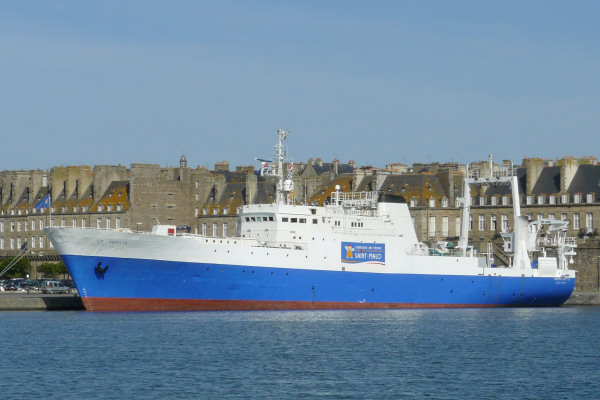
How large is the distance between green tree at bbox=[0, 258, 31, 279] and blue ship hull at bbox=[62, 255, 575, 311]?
43.7m

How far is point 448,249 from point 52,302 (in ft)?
83.9

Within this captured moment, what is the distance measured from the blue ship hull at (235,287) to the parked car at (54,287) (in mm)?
23837

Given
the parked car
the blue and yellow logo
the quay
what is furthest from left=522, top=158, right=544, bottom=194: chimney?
the quay

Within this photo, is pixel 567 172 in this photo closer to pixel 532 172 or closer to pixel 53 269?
pixel 532 172

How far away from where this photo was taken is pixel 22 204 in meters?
118

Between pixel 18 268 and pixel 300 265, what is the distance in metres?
47.3

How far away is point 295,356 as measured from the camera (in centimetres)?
4631

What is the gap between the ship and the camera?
208 ft

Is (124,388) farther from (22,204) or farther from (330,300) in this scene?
(22,204)

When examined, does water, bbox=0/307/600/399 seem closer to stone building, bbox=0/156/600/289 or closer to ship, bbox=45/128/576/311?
ship, bbox=45/128/576/311

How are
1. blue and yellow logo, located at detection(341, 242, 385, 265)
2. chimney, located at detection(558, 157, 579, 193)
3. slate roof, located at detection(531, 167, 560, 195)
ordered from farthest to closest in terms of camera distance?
slate roof, located at detection(531, 167, 560, 195) → chimney, located at detection(558, 157, 579, 193) → blue and yellow logo, located at detection(341, 242, 385, 265)

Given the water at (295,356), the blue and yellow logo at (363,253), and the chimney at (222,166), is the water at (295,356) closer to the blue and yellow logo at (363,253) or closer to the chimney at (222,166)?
the blue and yellow logo at (363,253)

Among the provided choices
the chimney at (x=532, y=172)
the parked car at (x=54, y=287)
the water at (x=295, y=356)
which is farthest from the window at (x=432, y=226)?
the water at (x=295, y=356)

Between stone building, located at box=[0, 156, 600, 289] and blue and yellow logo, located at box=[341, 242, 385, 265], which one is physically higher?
stone building, located at box=[0, 156, 600, 289]
